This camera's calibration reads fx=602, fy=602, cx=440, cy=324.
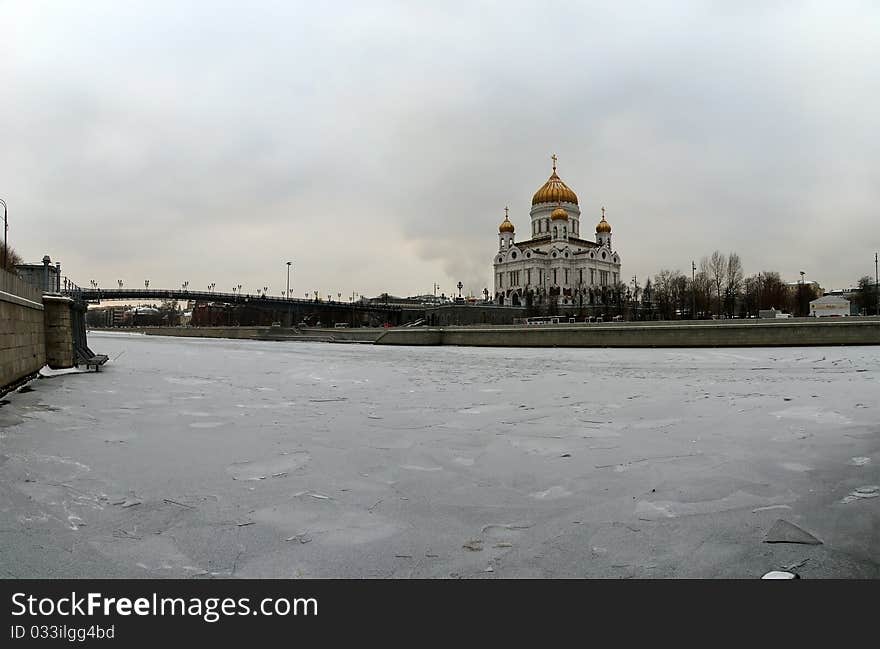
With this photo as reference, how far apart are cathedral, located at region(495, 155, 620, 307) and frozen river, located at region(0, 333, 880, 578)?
9792cm

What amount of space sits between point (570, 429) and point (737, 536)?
376 centimetres

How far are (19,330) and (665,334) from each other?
28927 millimetres

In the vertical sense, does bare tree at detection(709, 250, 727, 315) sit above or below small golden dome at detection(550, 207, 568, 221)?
Answer: below

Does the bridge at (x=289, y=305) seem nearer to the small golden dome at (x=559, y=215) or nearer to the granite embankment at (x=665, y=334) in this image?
the small golden dome at (x=559, y=215)

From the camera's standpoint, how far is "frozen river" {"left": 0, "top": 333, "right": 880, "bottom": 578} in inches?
132

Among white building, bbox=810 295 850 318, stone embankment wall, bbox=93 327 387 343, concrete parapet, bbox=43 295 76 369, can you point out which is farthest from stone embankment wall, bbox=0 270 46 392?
white building, bbox=810 295 850 318

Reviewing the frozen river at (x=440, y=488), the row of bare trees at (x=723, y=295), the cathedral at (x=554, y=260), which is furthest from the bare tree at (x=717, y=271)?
the frozen river at (x=440, y=488)

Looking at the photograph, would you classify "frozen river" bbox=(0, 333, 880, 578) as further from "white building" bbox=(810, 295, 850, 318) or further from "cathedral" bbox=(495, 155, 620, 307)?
"cathedral" bbox=(495, 155, 620, 307)

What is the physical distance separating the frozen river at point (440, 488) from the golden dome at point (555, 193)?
4349 inches

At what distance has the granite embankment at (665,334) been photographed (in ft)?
94.7

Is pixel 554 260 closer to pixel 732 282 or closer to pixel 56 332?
pixel 732 282
